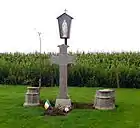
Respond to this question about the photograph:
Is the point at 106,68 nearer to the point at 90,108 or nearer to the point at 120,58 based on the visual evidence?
the point at 120,58

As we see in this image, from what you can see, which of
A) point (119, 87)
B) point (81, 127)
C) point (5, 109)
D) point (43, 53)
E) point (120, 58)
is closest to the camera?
point (81, 127)

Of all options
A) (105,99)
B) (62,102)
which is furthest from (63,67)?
(105,99)

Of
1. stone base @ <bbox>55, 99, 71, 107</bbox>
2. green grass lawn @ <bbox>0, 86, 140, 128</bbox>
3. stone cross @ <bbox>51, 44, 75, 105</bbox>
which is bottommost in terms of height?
green grass lawn @ <bbox>0, 86, 140, 128</bbox>

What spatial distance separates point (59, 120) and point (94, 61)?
1367 cm

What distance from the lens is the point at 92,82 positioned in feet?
70.0

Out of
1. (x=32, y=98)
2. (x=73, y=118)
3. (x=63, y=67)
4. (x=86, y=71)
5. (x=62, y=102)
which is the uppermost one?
(x=86, y=71)

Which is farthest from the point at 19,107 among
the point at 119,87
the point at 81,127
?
the point at 119,87

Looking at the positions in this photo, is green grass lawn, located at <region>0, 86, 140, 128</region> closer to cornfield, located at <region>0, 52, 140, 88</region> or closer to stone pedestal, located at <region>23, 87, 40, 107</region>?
stone pedestal, located at <region>23, 87, 40, 107</region>

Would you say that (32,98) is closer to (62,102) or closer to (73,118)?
(62,102)

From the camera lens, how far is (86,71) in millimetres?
21938

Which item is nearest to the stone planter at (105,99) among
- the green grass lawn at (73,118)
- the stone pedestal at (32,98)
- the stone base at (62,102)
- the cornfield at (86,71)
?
the green grass lawn at (73,118)

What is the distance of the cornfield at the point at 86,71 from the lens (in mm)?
21141

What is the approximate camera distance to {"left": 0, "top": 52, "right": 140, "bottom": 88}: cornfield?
2114 cm

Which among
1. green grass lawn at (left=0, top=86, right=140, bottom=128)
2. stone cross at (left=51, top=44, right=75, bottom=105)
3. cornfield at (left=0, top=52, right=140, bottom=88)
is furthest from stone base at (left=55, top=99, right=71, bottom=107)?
cornfield at (left=0, top=52, right=140, bottom=88)
